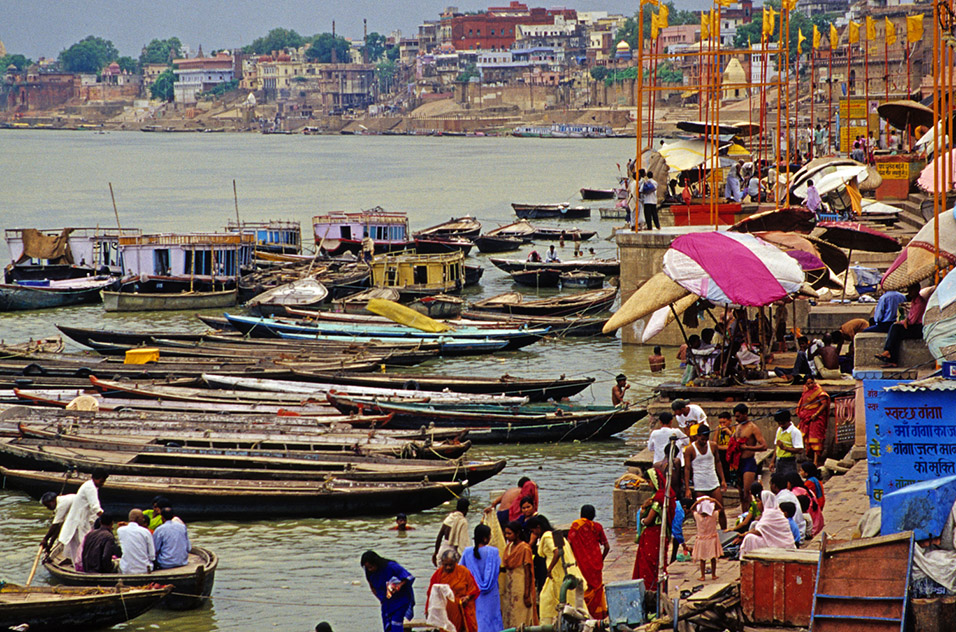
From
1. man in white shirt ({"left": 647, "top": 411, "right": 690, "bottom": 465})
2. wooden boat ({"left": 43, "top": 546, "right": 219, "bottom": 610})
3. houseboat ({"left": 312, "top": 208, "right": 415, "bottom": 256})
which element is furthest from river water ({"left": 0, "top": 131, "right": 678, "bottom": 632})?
houseboat ({"left": 312, "top": 208, "right": 415, "bottom": 256})

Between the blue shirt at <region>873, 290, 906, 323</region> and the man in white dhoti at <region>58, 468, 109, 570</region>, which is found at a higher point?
the blue shirt at <region>873, 290, 906, 323</region>

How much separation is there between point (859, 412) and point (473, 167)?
317 ft

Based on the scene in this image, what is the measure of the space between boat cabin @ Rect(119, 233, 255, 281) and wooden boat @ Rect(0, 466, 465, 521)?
1775 cm

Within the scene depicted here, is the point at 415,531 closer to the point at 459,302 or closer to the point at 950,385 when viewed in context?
the point at 950,385

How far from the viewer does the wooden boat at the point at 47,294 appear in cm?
3102

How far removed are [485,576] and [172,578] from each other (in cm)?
368

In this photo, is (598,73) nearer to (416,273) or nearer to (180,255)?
(416,273)

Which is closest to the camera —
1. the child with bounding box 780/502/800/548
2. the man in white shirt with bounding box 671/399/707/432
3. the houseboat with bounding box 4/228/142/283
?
the child with bounding box 780/502/800/548

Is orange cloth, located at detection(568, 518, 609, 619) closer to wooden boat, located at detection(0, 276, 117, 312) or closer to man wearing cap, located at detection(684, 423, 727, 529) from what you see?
man wearing cap, located at detection(684, 423, 727, 529)

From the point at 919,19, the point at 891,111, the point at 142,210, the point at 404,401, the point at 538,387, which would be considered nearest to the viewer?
the point at 404,401

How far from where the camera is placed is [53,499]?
11602mm

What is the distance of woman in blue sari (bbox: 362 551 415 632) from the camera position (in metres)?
8.36

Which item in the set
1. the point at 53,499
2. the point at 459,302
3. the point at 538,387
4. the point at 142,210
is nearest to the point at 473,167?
the point at 142,210

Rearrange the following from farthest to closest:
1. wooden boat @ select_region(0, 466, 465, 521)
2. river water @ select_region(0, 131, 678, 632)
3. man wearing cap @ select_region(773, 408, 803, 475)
Result: wooden boat @ select_region(0, 466, 465, 521), river water @ select_region(0, 131, 678, 632), man wearing cap @ select_region(773, 408, 803, 475)
